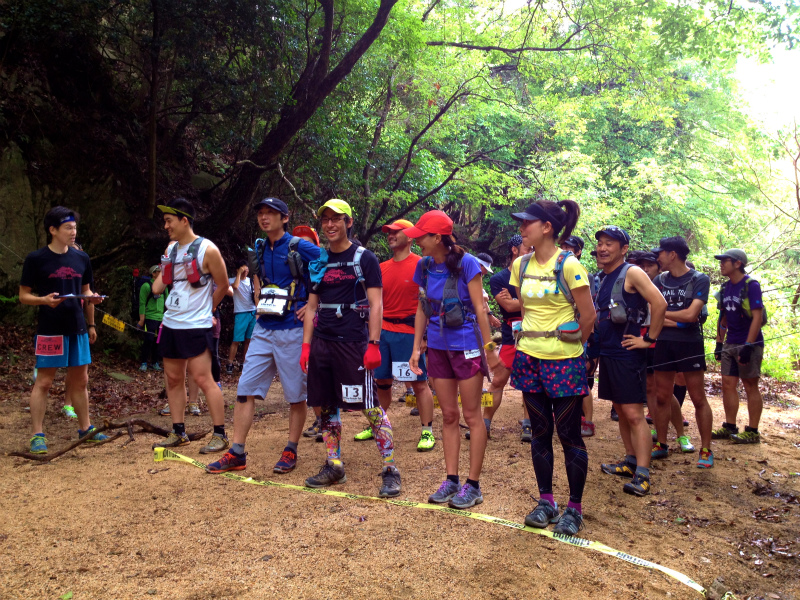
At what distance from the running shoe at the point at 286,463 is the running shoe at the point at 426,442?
138 centimetres

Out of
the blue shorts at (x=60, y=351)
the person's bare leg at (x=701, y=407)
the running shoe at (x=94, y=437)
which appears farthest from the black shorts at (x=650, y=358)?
the blue shorts at (x=60, y=351)

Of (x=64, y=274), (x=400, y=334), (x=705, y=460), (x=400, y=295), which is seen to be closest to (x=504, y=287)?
(x=400, y=295)

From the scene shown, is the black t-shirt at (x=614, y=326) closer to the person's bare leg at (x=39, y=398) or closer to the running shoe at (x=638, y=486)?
the running shoe at (x=638, y=486)

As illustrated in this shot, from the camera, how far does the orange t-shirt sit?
5.98 meters

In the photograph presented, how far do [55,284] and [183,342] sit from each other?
1.46 metres

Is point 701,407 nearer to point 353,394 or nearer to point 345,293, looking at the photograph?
point 353,394

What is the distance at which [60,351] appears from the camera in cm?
542

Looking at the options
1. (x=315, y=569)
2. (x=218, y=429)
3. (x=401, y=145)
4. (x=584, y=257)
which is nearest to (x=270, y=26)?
(x=401, y=145)

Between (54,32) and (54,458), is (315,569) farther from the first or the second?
(54,32)

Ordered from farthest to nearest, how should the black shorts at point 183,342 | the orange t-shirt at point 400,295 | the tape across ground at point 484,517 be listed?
the orange t-shirt at point 400,295 → the black shorts at point 183,342 → the tape across ground at point 484,517

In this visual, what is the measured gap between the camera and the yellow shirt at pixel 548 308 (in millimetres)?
3629

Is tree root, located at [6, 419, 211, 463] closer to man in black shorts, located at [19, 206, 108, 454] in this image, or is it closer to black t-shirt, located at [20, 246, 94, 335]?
man in black shorts, located at [19, 206, 108, 454]

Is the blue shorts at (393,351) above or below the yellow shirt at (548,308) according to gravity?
below

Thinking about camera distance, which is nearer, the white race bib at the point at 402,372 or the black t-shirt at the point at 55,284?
the black t-shirt at the point at 55,284
